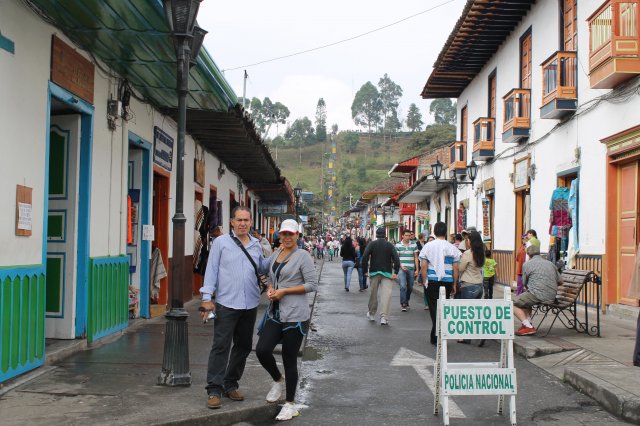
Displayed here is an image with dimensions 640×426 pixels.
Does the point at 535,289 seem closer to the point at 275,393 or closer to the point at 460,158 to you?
the point at 275,393

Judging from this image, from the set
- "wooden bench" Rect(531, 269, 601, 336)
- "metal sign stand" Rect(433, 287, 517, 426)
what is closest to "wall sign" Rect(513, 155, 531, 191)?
"wooden bench" Rect(531, 269, 601, 336)

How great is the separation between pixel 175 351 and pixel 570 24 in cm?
1159

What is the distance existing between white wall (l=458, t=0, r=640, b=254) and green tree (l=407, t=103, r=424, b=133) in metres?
133

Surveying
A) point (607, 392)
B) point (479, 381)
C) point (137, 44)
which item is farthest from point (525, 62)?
point (479, 381)

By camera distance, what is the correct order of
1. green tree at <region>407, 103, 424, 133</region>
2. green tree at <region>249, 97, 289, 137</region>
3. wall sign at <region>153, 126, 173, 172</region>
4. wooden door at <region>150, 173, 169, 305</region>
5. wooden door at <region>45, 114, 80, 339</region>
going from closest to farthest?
1. wooden door at <region>45, 114, 80, 339</region>
2. wall sign at <region>153, 126, 173, 172</region>
3. wooden door at <region>150, 173, 169, 305</region>
4. green tree at <region>249, 97, 289, 137</region>
5. green tree at <region>407, 103, 424, 133</region>

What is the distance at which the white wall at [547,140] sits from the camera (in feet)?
41.2

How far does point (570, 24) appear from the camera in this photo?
14414 mm

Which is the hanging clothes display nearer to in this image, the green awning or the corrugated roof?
the corrugated roof

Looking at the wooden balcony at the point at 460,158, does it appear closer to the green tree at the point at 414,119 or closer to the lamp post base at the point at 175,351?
the lamp post base at the point at 175,351

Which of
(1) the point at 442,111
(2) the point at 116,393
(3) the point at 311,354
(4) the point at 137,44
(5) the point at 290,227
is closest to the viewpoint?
(5) the point at 290,227

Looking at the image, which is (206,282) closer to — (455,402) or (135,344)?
(455,402)

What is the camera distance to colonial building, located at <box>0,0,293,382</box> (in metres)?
6.32

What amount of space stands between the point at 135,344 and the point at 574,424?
213 inches

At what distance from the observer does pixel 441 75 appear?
23.0 meters
